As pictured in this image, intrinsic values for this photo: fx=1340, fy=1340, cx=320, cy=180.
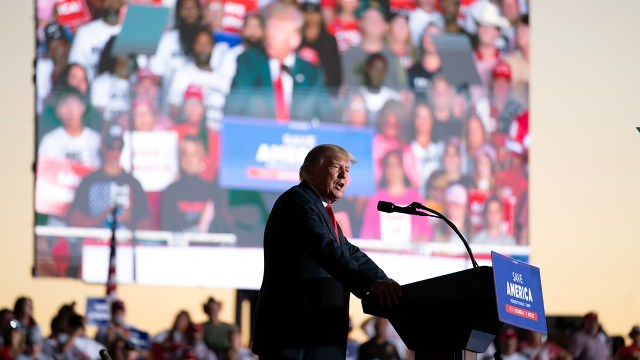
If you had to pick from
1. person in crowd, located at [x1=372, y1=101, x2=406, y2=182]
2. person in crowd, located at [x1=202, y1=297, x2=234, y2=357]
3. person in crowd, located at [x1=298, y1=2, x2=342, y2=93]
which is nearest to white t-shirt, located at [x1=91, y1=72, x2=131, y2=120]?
person in crowd, located at [x1=298, y1=2, x2=342, y2=93]

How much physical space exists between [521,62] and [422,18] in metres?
1.10

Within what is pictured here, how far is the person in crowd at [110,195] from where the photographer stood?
11.3 m

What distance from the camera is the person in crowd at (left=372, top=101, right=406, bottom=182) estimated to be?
40.1ft

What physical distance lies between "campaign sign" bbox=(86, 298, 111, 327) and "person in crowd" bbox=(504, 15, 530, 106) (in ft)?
14.9

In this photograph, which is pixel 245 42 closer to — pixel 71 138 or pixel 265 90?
pixel 265 90

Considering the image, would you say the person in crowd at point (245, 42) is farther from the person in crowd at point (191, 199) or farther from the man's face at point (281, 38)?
the person in crowd at point (191, 199)

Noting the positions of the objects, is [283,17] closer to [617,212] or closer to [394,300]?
[617,212]

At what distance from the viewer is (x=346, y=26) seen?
1223cm

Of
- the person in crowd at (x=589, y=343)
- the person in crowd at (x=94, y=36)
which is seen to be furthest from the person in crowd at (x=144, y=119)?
the person in crowd at (x=589, y=343)

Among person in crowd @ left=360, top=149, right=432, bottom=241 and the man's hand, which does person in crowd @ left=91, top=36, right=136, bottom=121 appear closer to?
person in crowd @ left=360, top=149, right=432, bottom=241

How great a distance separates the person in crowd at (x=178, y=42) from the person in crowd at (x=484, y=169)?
2882 millimetres

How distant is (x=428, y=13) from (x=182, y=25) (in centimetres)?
239

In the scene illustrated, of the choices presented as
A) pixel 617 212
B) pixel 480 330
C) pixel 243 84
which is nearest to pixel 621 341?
pixel 617 212

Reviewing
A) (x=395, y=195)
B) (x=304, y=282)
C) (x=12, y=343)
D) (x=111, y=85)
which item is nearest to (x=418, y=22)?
(x=395, y=195)
